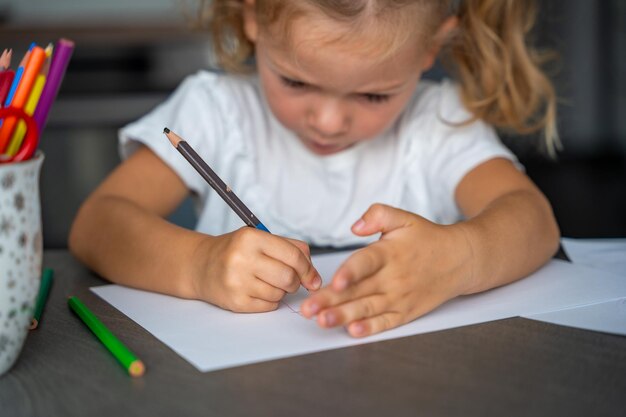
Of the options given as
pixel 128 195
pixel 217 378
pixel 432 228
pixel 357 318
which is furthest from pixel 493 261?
pixel 128 195

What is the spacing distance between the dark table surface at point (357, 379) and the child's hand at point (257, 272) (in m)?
0.09

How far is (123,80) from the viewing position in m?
2.92

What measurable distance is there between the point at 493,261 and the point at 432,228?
0.08m

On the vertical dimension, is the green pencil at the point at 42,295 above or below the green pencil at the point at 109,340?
below

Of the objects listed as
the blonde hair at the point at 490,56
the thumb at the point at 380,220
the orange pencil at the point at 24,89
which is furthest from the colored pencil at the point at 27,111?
the blonde hair at the point at 490,56

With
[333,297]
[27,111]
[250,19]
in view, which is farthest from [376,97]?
[27,111]

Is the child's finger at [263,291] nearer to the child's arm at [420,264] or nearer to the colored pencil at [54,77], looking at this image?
the child's arm at [420,264]

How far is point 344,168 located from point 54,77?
69 cm

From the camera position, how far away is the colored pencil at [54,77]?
51cm

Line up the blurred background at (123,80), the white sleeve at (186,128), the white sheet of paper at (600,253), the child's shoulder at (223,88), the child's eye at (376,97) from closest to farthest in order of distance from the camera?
the white sheet of paper at (600,253)
the child's eye at (376,97)
the white sleeve at (186,128)
the child's shoulder at (223,88)
the blurred background at (123,80)

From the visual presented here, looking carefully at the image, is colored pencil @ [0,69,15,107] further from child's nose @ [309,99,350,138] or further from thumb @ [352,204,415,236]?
child's nose @ [309,99,350,138]

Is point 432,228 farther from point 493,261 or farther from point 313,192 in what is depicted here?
point 313,192

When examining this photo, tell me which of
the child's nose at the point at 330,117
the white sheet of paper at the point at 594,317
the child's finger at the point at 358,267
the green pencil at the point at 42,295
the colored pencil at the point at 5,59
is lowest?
the white sheet of paper at the point at 594,317

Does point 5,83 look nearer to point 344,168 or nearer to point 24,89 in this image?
point 24,89
